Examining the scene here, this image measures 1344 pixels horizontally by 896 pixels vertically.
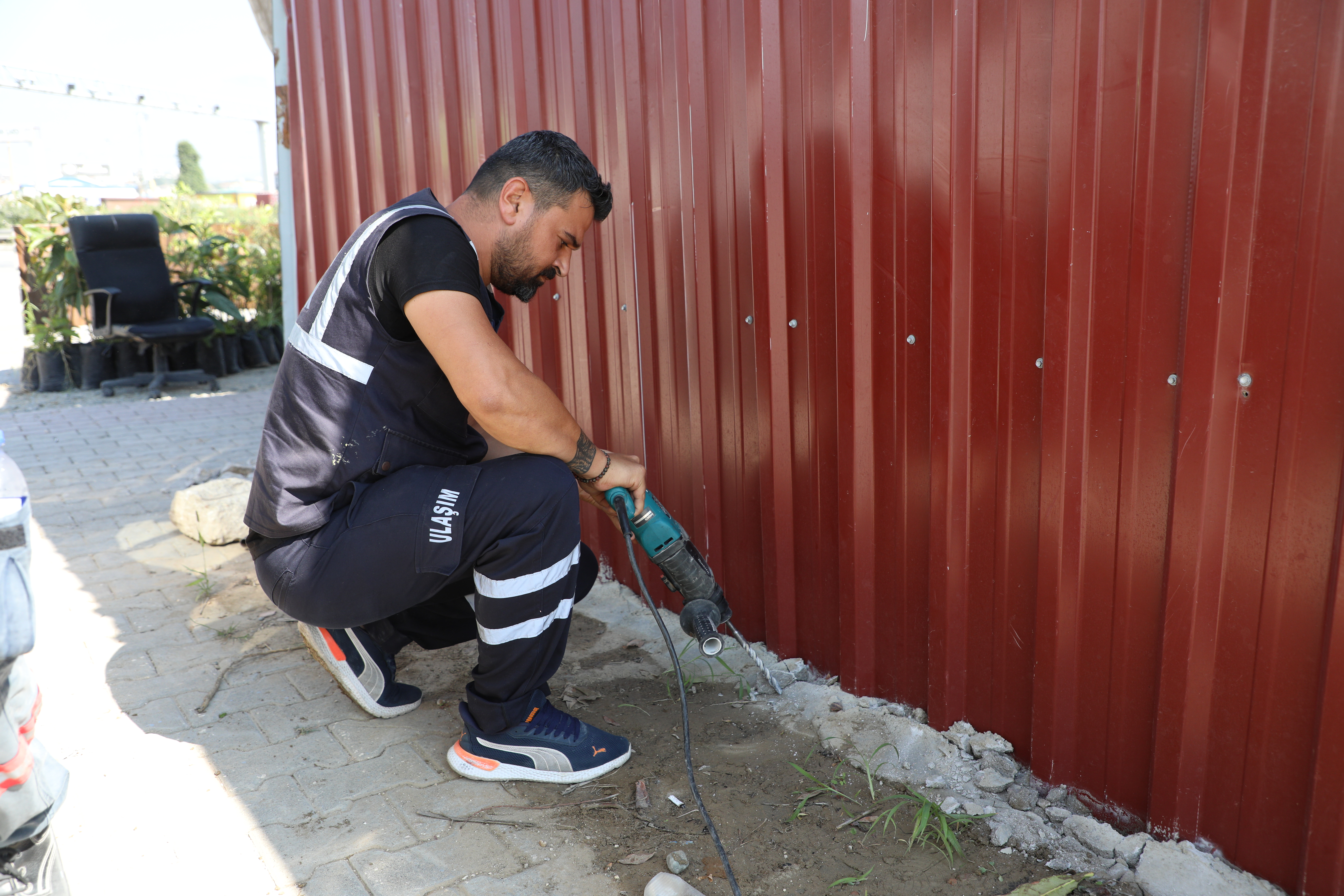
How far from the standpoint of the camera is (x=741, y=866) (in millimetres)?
2053

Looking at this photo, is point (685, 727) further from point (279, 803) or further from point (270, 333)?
point (270, 333)

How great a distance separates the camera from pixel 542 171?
2449 millimetres

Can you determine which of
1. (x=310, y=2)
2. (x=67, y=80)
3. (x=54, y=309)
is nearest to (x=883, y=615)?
(x=310, y=2)

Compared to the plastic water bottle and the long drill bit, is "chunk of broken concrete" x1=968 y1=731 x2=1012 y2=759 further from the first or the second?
the plastic water bottle

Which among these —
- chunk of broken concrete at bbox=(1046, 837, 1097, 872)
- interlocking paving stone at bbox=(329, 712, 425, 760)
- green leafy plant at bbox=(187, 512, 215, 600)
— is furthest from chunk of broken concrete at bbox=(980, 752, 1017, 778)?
green leafy plant at bbox=(187, 512, 215, 600)

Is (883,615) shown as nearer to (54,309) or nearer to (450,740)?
(450,740)

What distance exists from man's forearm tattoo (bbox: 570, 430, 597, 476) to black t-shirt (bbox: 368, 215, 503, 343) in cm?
42

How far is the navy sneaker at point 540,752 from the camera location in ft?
7.84

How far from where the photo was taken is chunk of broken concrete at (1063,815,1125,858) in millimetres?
2025

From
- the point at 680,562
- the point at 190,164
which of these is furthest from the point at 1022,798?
the point at 190,164

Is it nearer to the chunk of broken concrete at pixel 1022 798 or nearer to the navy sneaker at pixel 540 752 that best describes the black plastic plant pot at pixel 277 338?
the navy sneaker at pixel 540 752

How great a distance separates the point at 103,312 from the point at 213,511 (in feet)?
17.5

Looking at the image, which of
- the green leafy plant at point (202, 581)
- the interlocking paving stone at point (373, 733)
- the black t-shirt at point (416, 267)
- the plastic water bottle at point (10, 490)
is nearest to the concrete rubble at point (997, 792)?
the interlocking paving stone at point (373, 733)

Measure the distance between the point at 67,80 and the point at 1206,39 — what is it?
1486 inches
